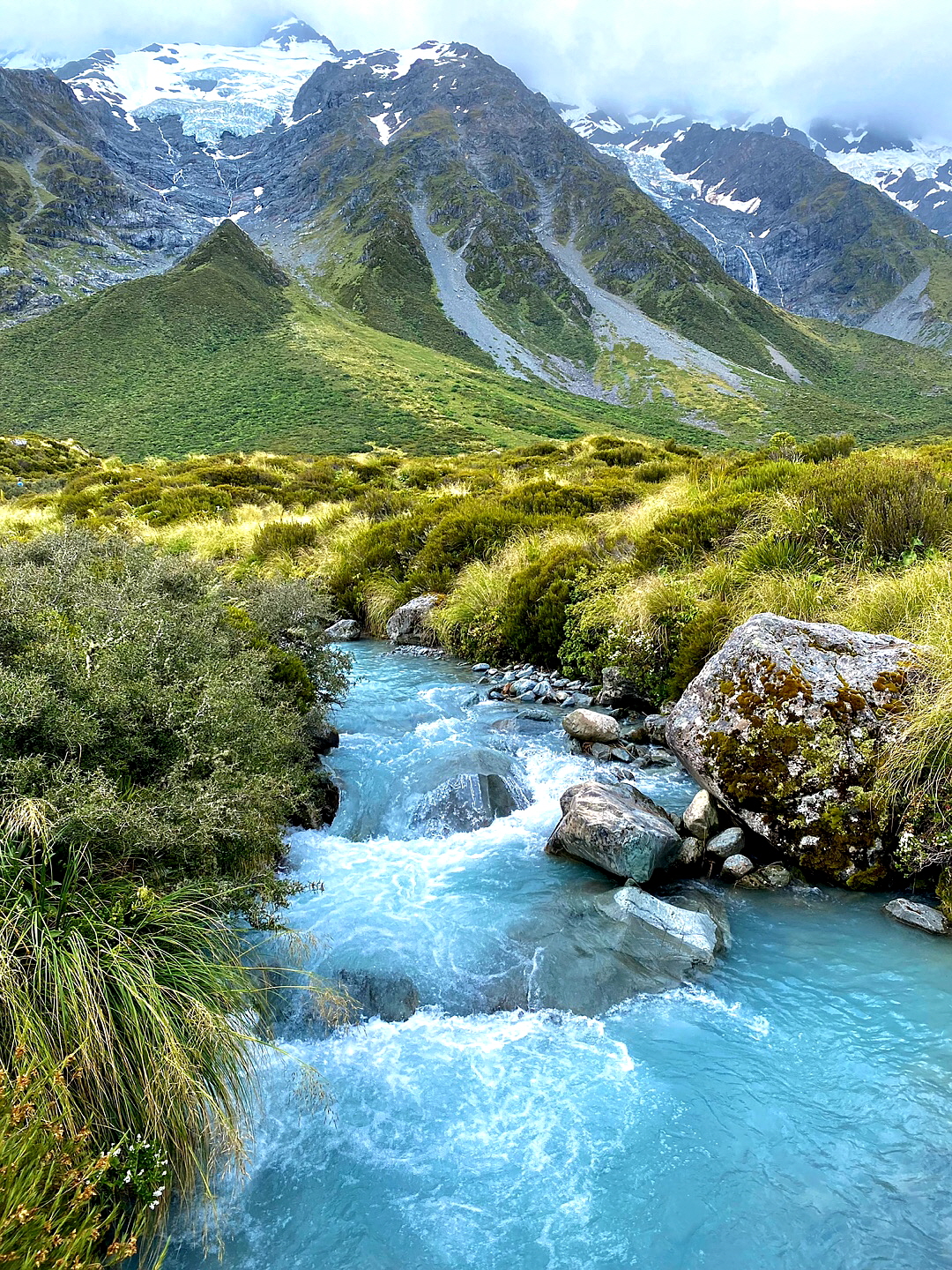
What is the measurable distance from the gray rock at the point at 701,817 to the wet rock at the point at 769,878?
541mm

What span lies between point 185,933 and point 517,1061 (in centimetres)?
234

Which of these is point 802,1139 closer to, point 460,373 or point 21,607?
point 21,607

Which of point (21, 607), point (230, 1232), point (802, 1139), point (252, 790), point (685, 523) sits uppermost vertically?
point (685, 523)

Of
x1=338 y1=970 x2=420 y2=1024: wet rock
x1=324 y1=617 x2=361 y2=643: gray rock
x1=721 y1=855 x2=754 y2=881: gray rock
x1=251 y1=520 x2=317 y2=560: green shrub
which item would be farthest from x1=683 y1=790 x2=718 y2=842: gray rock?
x1=251 y1=520 x2=317 y2=560: green shrub

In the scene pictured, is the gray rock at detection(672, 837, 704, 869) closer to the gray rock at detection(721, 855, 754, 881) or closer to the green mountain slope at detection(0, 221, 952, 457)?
the gray rock at detection(721, 855, 754, 881)

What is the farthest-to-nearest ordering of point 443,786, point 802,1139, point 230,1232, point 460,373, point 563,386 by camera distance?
point 563,386 < point 460,373 < point 443,786 < point 802,1139 < point 230,1232

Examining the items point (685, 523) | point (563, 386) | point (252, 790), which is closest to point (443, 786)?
point (252, 790)

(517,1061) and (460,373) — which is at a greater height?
(460,373)

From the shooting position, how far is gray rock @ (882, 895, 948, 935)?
5.20 m

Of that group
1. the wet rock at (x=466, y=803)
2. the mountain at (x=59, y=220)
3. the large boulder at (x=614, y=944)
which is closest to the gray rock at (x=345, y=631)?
the wet rock at (x=466, y=803)

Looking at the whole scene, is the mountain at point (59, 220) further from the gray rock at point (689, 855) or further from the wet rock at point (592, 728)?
the gray rock at point (689, 855)

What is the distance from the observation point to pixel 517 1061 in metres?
4.35

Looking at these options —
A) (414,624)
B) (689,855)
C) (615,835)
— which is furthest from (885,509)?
(414,624)

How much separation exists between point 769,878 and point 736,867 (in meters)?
0.29
